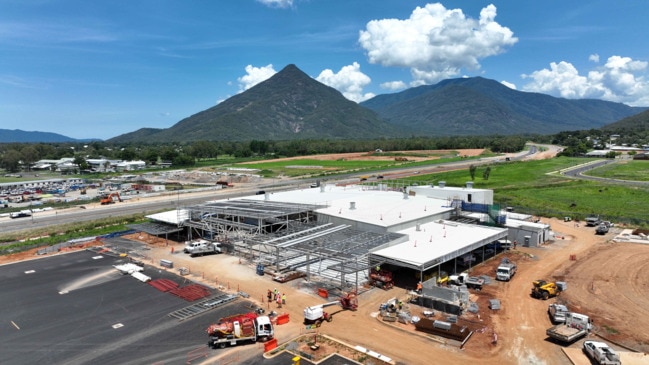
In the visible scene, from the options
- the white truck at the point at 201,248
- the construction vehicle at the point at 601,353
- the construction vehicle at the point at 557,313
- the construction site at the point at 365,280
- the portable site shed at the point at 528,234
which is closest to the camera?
the construction vehicle at the point at 601,353

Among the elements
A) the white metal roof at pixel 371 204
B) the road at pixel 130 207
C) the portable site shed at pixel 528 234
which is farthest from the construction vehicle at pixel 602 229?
the road at pixel 130 207

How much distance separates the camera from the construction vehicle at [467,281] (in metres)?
31.6

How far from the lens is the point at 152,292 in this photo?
1241 inches

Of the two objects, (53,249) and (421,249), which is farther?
(53,249)

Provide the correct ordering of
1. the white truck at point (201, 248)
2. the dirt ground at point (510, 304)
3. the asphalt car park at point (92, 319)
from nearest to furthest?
the dirt ground at point (510, 304) → the asphalt car park at point (92, 319) → the white truck at point (201, 248)

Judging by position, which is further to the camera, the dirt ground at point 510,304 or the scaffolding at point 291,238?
the scaffolding at point 291,238

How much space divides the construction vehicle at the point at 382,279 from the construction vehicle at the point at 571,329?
11.3m

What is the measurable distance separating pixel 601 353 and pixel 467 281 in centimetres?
1200

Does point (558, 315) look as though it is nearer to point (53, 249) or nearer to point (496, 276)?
point (496, 276)

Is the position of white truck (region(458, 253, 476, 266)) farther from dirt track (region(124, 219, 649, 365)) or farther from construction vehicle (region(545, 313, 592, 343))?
construction vehicle (region(545, 313, 592, 343))

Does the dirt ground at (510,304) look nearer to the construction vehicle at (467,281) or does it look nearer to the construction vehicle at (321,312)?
the construction vehicle at (321,312)

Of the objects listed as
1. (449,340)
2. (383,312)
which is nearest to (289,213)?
(383,312)

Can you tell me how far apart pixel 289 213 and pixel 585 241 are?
35.8 metres

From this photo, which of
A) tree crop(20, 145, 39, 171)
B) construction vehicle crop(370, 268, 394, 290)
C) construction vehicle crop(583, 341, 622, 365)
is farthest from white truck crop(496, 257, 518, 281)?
tree crop(20, 145, 39, 171)
